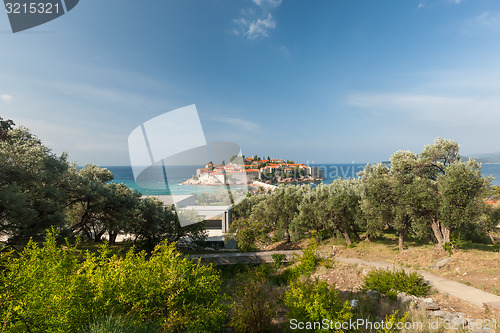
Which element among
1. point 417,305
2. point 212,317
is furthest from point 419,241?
point 212,317

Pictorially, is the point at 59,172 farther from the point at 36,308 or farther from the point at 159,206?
the point at 36,308

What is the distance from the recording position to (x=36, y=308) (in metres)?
3.66

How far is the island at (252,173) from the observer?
9612cm

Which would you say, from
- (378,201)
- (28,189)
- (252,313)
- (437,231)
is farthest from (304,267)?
(28,189)

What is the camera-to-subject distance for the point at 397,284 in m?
9.84

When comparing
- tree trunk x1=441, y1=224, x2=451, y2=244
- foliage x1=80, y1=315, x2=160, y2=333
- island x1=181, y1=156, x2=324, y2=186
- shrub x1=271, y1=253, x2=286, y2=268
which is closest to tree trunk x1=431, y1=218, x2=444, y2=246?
tree trunk x1=441, y1=224, x2=451, y2=244

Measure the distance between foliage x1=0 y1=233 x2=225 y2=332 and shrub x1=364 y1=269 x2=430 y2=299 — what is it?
8.04m

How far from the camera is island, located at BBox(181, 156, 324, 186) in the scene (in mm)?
96125

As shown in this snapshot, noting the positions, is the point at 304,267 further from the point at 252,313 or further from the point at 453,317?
the point at 252,313

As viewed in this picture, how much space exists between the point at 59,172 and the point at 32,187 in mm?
1903

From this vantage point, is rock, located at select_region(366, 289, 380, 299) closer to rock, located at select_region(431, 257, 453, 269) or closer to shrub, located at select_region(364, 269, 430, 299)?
shrub, located at select_region(364, 269, 430, 299)

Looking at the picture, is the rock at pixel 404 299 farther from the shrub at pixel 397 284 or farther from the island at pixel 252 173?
the island at pixel 252 173

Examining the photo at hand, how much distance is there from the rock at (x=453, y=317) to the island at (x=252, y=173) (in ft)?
269

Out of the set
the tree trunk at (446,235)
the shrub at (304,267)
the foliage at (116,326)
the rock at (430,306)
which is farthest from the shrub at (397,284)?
the foliage at (116,326)
